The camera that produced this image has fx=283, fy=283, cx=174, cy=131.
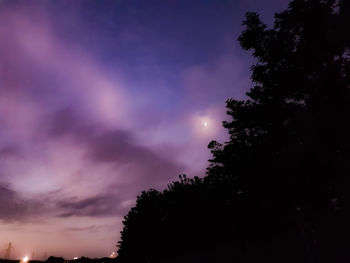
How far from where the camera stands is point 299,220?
55.8 ft

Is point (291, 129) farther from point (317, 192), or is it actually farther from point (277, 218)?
point (277, 218)

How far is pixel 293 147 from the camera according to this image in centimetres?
1600

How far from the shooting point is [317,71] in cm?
1655

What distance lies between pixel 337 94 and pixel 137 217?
3218 centimetres

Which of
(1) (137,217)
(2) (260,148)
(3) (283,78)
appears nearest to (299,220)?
(2) (260,148)

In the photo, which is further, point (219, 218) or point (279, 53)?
point (219, 218)

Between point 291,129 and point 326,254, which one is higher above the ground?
point 291,129

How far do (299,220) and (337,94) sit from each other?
7.66 m

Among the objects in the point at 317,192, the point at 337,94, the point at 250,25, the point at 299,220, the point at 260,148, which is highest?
the point at 250,25

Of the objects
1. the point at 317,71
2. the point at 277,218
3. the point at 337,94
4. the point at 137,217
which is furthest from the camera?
the point at 137,217

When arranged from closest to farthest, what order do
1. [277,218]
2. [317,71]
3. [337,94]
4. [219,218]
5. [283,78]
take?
[337,94]
[317,71]
[283,78]
[277,218]
[219,218]

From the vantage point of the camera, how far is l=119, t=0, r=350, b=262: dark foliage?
15578 mm

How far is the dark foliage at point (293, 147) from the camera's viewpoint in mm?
15578

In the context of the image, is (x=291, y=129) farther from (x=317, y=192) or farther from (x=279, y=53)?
(x=279, y=53)
